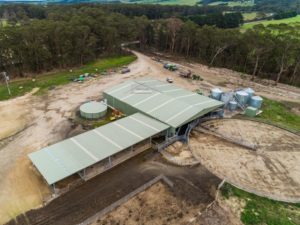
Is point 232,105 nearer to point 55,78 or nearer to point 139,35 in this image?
point 55,78

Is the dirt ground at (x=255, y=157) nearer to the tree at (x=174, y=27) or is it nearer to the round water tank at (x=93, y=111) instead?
the round water tank at (x=93, y=111)

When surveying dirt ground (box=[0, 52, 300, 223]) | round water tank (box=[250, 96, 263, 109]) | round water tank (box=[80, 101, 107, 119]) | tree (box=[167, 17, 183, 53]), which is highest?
tree (box=[167, 17, 183, 53])

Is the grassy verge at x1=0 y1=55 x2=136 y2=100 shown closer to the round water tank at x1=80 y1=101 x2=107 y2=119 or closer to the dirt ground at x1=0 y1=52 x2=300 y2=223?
the dirt ground at x1=0 y1=52 x2=300 y2=223

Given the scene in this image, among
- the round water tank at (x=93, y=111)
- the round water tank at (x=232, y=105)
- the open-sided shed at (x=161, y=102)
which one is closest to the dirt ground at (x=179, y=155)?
the open-sided shed at (x=161, y=102)

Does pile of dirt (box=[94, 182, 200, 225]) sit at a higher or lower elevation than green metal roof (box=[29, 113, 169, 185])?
lower

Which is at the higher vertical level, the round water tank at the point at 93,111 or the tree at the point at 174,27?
the tree at the point at 174,27

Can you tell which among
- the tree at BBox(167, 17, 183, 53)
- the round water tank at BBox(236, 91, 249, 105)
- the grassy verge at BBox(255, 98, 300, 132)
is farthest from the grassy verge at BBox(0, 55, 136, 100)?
the grassy verge at BBox(255, 98, 300, 132)

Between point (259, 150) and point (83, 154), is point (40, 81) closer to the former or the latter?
point (83, 154)
